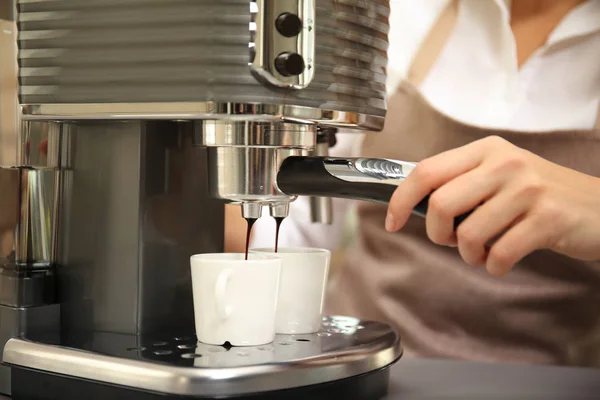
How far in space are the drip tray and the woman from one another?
0.64 ft

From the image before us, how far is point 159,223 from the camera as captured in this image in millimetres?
625

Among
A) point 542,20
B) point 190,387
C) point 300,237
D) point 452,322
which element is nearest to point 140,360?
point 190,387

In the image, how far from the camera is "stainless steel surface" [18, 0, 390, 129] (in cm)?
51

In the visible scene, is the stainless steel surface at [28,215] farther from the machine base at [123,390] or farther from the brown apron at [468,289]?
the brown apron at [468,289]

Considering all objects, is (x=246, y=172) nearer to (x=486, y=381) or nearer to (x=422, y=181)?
(x=422, y=181)

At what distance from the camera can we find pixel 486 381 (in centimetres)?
65

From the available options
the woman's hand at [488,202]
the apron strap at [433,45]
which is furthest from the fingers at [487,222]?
the apron strap at [433,45]

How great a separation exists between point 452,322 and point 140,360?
48cm

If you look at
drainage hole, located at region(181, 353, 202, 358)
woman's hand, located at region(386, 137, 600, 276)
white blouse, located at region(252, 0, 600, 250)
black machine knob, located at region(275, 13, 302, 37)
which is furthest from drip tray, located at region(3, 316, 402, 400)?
white blouse, located at region(252, 0, 600, 250)

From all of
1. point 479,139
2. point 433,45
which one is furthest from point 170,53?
point 433,45

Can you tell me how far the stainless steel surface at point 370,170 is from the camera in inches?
21.4

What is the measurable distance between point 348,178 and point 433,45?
56 cm

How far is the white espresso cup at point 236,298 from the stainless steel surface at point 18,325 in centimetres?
11

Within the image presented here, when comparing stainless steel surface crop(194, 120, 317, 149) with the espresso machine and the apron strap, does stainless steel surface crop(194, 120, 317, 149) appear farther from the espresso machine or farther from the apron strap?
the apron strap
